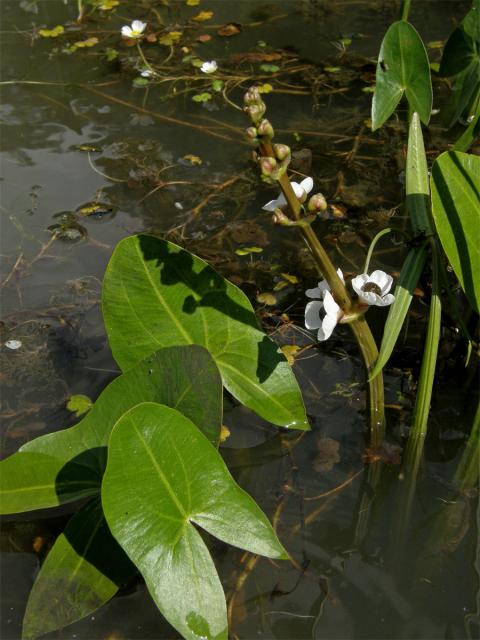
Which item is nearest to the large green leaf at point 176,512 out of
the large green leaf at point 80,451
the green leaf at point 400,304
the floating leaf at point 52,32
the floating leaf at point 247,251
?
the large green leaf at point 80,451

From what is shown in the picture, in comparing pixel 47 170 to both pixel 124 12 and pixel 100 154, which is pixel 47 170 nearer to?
pixel 100 154

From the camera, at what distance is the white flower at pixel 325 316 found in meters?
1.18

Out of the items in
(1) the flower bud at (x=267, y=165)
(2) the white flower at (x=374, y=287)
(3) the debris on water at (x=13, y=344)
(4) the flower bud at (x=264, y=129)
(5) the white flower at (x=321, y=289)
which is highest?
(4) the flower bud at (x=264, y=129)

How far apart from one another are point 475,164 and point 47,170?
163cm

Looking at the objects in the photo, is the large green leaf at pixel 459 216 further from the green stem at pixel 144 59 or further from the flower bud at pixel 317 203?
the green stem at pixel 144 59

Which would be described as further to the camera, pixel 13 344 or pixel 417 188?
pixel 13 344

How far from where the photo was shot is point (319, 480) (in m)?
1.59

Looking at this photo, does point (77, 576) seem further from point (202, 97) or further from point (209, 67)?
point (209, 67)

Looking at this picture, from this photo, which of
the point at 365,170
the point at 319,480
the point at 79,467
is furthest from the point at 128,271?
the point at 365,170

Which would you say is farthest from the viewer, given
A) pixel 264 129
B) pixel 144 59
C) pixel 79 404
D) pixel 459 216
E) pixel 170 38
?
pixel 170 38

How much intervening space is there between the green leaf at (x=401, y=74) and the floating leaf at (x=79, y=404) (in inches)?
35.5

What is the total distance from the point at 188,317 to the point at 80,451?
319 mm

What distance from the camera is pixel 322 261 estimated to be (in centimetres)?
116

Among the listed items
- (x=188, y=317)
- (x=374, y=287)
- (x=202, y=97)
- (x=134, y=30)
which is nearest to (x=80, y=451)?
(x=188, y=317)
